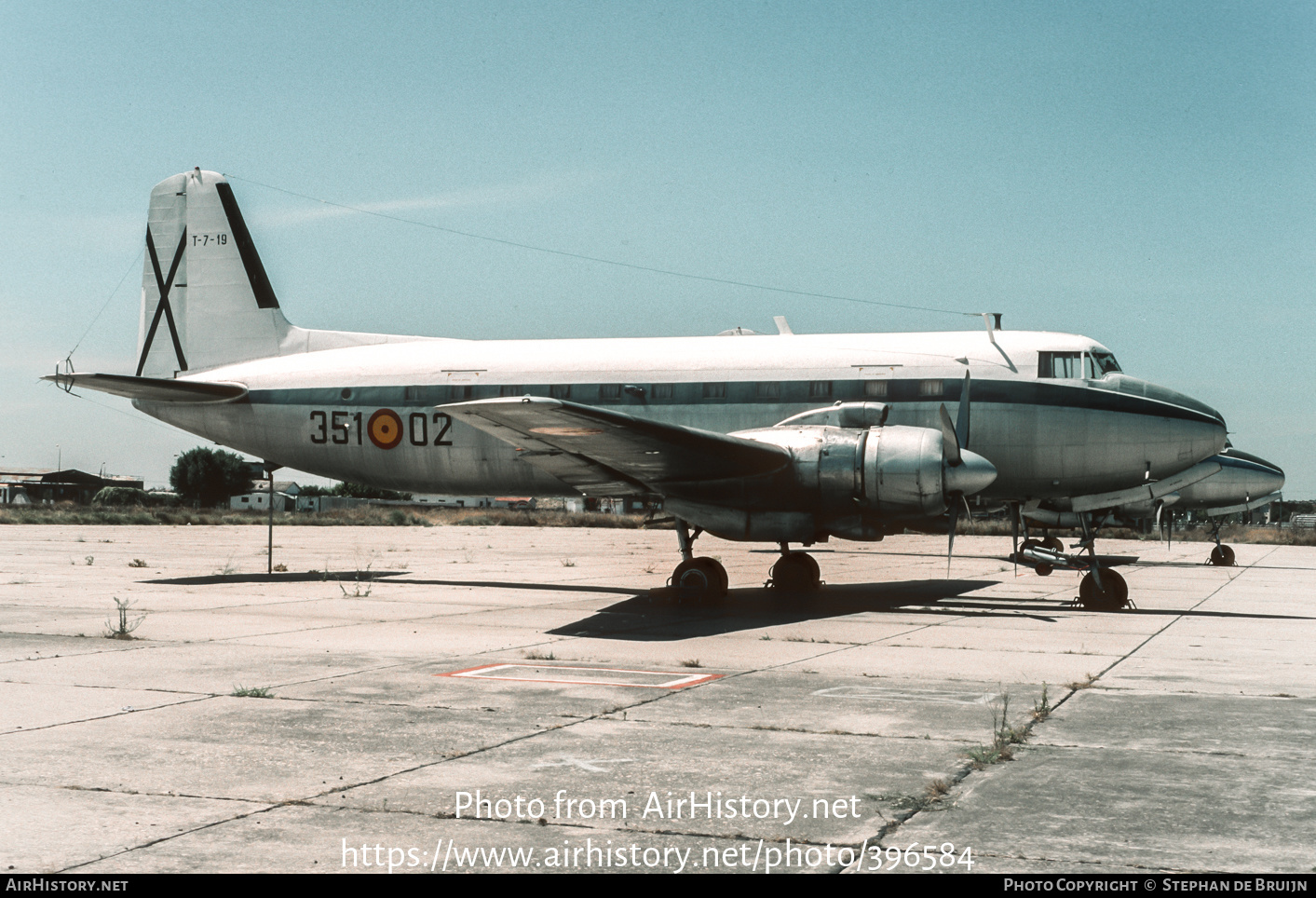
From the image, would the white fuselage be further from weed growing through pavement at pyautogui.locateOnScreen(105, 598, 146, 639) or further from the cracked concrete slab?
weed growing through pavement at pyautogui.locateOnScreen(105, 598, 146, 639)

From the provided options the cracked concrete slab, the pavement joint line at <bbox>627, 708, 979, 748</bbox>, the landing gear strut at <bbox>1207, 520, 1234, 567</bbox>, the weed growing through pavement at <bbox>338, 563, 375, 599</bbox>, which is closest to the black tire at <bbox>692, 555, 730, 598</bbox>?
the cracked concrete slab

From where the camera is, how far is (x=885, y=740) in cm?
739

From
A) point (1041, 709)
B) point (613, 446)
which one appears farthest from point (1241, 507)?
point (1041, 709)

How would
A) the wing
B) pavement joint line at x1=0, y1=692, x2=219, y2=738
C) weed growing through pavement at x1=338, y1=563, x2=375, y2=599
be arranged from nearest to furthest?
1. pavement joint line at x1=0, y1=692, x2=219, y2=738
2. the wing
3. weed growing through pavement at x1=338, y1=563, x2=375, y2=599

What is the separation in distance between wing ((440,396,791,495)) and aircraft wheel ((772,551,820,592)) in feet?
11.6

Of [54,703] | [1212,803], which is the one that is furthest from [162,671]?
[1212,803]

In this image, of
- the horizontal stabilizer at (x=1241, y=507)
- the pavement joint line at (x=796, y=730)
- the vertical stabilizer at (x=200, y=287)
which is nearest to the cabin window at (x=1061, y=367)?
the pavement joint line at (x=796, y=730)

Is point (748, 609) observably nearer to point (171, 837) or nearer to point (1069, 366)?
point (1069, 366)

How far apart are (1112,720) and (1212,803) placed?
95.2 inches

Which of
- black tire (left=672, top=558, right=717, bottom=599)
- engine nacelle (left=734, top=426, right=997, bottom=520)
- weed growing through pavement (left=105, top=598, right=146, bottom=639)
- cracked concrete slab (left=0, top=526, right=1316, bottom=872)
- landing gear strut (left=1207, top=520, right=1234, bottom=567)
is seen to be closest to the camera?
cracked concrete slab (left=0, top=526, right=1316, bottom=872)

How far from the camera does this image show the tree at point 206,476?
11131 centimetres

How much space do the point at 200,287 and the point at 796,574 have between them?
15.2 meters

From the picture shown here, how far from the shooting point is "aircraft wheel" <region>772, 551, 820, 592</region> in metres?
19.5

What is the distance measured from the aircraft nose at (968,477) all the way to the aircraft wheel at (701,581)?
3.82 meters
